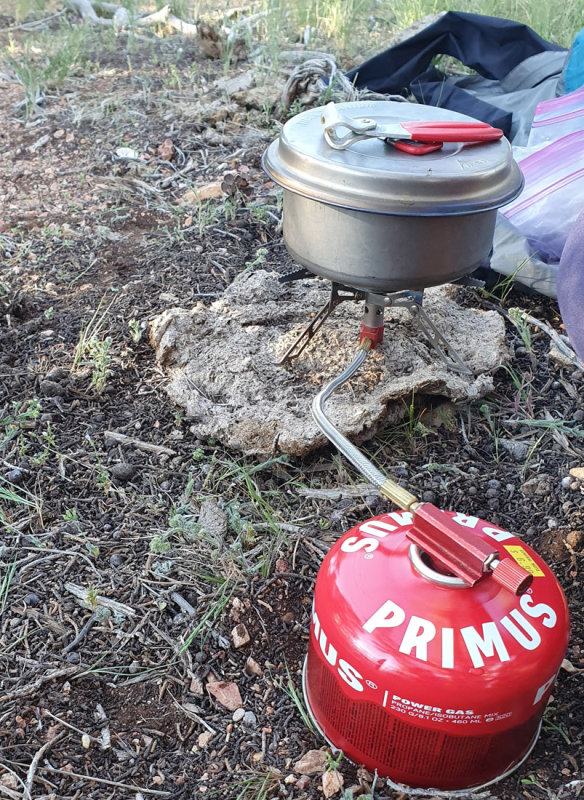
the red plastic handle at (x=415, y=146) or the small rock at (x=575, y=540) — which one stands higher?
the red plastic handle at (x=415, y=146)

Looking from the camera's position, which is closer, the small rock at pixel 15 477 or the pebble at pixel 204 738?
the pebble at pixel 204 738

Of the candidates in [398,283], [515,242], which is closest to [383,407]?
[398,283]

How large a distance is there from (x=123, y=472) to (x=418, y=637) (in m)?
1.09

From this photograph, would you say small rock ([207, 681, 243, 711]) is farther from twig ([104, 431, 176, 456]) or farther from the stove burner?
the stove burner

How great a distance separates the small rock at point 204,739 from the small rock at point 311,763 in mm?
193

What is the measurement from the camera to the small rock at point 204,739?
159 centimetres

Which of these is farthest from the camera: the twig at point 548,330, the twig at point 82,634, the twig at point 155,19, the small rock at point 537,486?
the twig at point 155,19

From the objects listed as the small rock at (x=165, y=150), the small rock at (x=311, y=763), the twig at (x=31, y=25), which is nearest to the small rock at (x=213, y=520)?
the small rock at (x=311, y=763)

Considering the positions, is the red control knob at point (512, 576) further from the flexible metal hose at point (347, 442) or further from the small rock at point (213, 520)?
the small rock at point (213, 520)

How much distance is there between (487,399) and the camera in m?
2.40

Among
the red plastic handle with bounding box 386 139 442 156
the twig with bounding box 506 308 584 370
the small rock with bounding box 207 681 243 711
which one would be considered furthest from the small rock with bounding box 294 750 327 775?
the twig with bounding box 506 308 584 370

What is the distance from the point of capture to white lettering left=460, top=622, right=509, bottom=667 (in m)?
1.30

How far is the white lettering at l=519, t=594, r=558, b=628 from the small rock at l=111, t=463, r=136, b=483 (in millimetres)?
1172

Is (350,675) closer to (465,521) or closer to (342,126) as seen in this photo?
(465,521)
